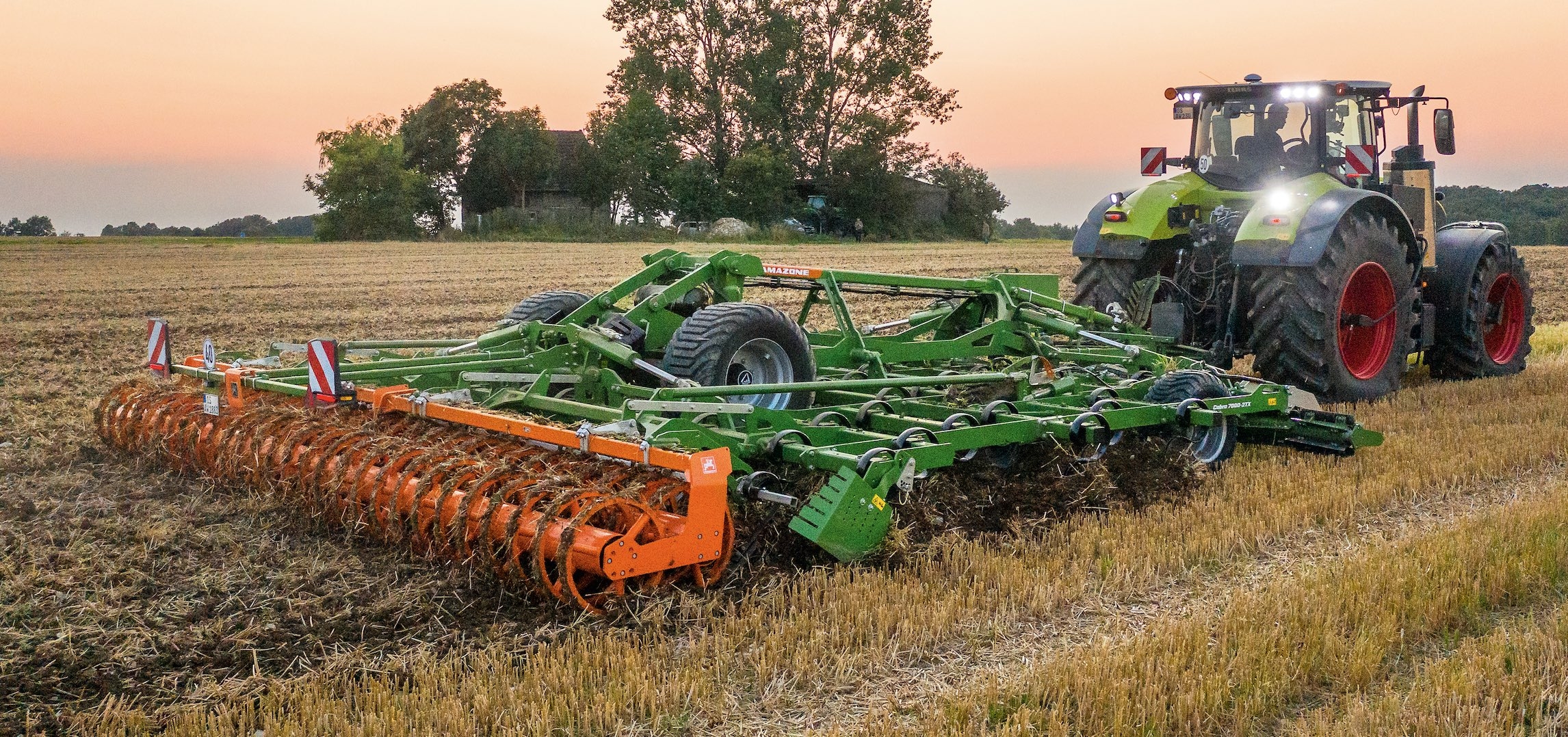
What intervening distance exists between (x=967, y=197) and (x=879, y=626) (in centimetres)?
4610

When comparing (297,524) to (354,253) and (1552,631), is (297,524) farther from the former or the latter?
(354,253)

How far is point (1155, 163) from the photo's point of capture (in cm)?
903

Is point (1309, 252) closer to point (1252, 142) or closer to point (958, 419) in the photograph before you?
point (1252, 142)

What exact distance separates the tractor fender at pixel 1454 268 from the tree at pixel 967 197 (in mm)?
40171

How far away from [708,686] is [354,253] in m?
29.5

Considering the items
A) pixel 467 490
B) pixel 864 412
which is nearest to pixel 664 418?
pixel 467 490

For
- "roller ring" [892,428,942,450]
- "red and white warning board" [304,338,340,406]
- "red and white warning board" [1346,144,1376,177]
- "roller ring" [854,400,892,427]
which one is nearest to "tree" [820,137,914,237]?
"red and white warning board" [1346,144,1376,177]

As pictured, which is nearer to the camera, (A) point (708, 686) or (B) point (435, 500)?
(A) point (708, 686)

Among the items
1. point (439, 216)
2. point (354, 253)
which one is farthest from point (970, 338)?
point (439, 216)

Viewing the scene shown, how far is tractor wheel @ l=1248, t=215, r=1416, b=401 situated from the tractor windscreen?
2.83 feet

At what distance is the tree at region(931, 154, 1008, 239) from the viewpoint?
48.8 meters

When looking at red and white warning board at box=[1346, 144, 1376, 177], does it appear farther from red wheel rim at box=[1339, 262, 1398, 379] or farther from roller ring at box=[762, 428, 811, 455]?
roller ring at box=[762, 428, 811, 455]

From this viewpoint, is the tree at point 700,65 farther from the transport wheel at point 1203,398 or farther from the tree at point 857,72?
the transport wheel at point 1203,398

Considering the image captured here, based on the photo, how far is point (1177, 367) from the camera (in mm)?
7688
